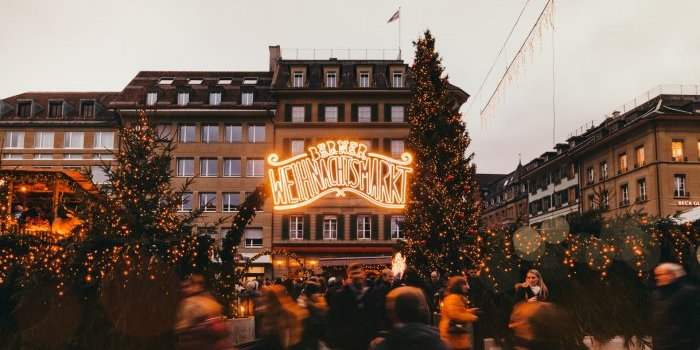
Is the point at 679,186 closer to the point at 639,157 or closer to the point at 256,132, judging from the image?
the point at 639,157

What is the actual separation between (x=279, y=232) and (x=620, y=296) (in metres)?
40.4

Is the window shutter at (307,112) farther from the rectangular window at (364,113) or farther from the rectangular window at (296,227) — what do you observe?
the rectangular window at (296,227)

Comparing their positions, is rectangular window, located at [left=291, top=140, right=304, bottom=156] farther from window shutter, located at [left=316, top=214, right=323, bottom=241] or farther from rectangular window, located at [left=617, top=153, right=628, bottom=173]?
rectangular window, located at [left=617, top=153, right=628, bottom=173]

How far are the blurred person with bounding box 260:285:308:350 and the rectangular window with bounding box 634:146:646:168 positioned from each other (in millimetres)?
50534

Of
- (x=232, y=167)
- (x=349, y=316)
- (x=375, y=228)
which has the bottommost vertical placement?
(x=349, y=316)

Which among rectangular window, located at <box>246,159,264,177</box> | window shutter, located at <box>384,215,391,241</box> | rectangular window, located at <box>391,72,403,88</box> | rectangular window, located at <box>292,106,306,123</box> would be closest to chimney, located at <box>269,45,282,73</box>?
rectangular window, located at <box>292,106,306,123</box>

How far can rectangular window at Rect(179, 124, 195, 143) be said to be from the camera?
5388 cm

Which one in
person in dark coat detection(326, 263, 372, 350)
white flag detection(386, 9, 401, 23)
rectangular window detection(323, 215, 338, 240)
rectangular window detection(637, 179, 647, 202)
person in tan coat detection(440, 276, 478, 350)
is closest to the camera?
person in tan coat detection(440, 276, 478, 350)

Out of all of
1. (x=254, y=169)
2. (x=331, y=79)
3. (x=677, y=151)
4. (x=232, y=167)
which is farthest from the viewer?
(x=331, y=79)

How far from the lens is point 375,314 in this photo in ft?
34.4

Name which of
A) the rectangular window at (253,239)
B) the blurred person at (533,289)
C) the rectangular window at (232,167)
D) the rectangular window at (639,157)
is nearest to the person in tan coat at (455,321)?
the blurred person at (533,289)

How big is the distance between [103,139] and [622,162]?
131 ft

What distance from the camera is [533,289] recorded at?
1056cm

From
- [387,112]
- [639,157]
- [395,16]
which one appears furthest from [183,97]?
[639,157]
